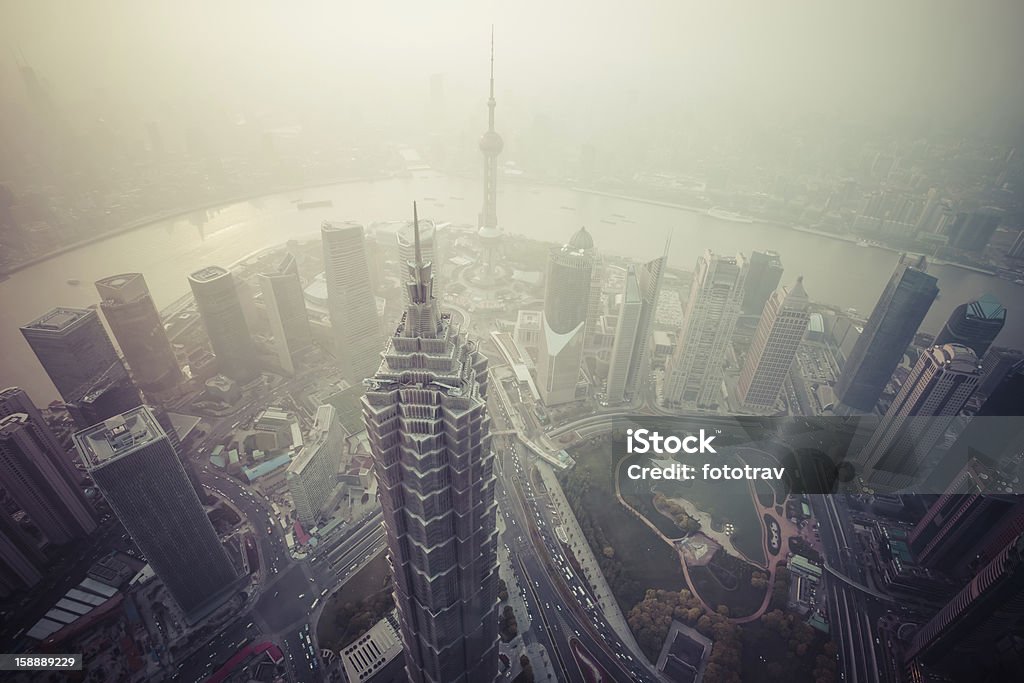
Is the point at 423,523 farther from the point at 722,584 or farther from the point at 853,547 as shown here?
the point at 853,547

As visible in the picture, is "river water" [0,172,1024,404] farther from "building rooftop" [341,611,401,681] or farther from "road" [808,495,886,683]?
"building rooftop" [341,611,401,681]

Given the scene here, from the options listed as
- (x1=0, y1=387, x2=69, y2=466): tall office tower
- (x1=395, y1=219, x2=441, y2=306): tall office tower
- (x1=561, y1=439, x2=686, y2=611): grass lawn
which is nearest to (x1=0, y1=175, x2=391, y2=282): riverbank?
(x1=0, y1=387, x2=69, y2=466): tall office tower

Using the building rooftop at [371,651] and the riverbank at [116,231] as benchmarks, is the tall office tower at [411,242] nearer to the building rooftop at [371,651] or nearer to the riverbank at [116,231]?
the building rooftop at [371,651]

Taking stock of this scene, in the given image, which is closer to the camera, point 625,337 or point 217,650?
point 217,650

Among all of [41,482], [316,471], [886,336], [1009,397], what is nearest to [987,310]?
[886,336]

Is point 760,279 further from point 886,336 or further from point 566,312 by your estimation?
point 566,312

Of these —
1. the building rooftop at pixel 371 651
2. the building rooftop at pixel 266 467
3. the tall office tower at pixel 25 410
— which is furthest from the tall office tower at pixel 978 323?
the tall office tower at pixel 25 410
